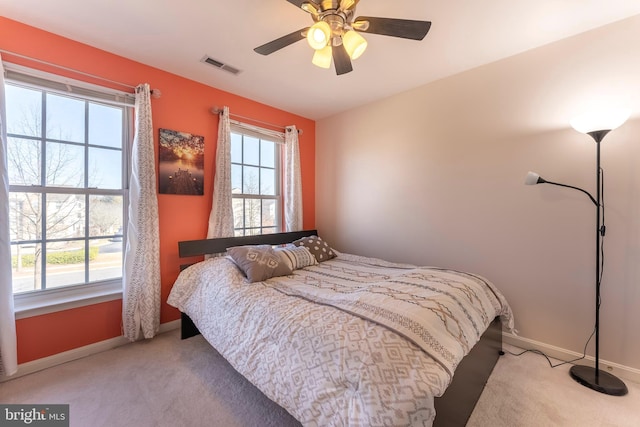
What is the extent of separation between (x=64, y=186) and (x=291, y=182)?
2.26 meters

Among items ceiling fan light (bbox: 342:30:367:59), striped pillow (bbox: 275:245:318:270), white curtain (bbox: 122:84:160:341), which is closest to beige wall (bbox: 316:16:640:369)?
striped pillow (bbox: 275:245:318:270)

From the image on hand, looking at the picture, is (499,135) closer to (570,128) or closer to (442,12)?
(570,128)

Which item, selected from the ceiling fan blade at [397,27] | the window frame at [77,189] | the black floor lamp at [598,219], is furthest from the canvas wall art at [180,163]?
the black floor lamp at [598,219]

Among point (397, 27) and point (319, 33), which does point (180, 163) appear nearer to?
point (319, 33)

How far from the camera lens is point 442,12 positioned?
1.82 meters

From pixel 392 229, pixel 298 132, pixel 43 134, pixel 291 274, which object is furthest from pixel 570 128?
pixel 43 134

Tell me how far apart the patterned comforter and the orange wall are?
0.78 m

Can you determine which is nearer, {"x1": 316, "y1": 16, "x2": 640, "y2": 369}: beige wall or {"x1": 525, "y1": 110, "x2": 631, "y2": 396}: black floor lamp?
{"x1": 525, "y1": 110, "x2": 631, "y2": 396}: black floor lamp

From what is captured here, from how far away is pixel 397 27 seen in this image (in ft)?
4.97

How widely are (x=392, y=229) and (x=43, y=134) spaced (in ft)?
11.2

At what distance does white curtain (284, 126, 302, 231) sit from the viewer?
11.8ft

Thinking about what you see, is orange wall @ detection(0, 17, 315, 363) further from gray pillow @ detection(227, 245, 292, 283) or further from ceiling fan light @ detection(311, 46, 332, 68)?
ceiling fan light @ detection(311, 46, 332, 68)

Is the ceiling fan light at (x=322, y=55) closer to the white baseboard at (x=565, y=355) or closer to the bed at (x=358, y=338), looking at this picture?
the bed at (x=358, y=338)

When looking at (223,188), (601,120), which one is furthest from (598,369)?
(223,188)
